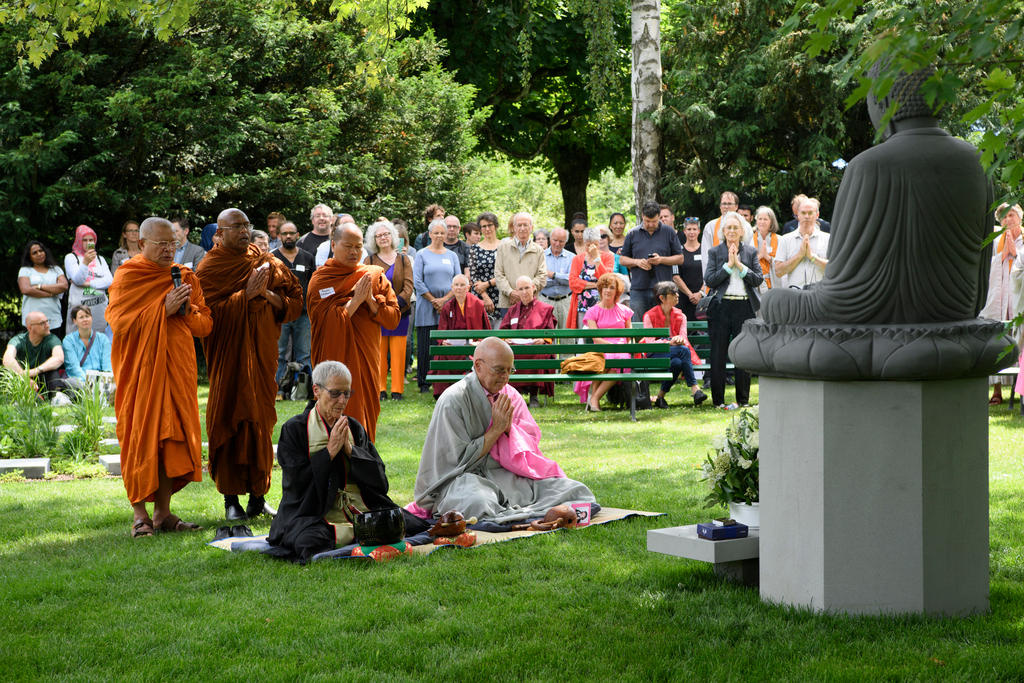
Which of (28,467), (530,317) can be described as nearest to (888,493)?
(28,467)

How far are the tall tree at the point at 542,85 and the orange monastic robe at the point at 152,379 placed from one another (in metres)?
16.2

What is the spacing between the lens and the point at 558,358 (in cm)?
1477

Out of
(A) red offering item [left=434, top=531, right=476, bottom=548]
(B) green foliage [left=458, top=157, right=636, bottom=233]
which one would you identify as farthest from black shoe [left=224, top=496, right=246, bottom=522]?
(B) green foliage [left=458, top=157, right=636, bottom=233]

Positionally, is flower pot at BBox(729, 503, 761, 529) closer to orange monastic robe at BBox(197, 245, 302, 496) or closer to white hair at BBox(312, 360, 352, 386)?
white hair at BBox(312, 360, 352, 386)

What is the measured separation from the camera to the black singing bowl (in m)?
6.95

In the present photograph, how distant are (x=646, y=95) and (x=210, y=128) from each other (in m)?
7.02

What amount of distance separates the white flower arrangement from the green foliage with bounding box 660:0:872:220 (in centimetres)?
1391

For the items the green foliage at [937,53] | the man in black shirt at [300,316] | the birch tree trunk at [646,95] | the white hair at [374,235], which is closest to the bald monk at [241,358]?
the white hair at [374,235]

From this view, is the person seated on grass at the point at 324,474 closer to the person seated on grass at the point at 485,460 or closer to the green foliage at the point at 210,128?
the person seated on grass at the point at 485,460

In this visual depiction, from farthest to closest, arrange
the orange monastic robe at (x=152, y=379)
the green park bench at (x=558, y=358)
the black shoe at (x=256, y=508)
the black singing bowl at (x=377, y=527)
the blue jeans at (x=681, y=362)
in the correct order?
the blue jeans at (x=681, y=362)
the green park bench at (x=558, y=358)
the black shoe at (x=256, y=508)
the orange monastic robe at (x=152, y=379)
the black singing bowl at (x=377, y=527)

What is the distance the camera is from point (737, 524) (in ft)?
20.1

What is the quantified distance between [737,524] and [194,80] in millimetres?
14189

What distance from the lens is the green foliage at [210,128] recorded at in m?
17.7

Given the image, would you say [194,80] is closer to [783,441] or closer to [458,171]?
[458,171]
